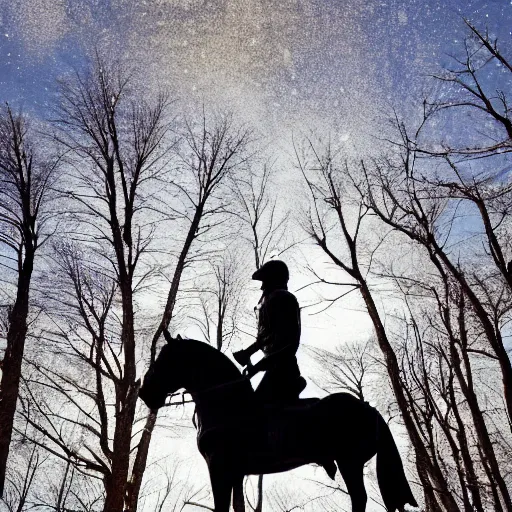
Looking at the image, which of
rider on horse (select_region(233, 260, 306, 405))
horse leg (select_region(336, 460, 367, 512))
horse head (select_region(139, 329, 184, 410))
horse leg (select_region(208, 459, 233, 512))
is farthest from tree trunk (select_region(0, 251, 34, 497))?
horse leg (select_region(336, 460, 367, 512))

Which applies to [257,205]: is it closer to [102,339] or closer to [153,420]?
[102,339]

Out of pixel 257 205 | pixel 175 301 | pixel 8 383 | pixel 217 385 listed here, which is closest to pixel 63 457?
pixel 8 383

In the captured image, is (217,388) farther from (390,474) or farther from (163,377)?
(390,474)

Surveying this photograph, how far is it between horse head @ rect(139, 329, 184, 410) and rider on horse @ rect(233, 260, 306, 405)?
590mm

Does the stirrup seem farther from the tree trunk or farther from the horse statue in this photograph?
the tree trunk

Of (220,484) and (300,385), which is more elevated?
(300,385)

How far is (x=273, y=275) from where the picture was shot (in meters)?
4.62

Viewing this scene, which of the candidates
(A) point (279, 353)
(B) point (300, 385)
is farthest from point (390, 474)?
(A) point (279, 353)

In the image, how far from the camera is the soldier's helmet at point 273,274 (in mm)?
4613

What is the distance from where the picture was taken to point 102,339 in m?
9.71

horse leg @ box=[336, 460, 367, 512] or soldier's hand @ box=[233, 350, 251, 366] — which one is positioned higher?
soldier's hand @ box=[233, 350, 251, 366]

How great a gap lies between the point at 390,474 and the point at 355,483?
1.13ft

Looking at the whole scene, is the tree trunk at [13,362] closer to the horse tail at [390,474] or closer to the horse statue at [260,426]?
the horse statue at [260,426]

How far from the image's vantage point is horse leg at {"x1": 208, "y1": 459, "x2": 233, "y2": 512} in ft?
11.8
